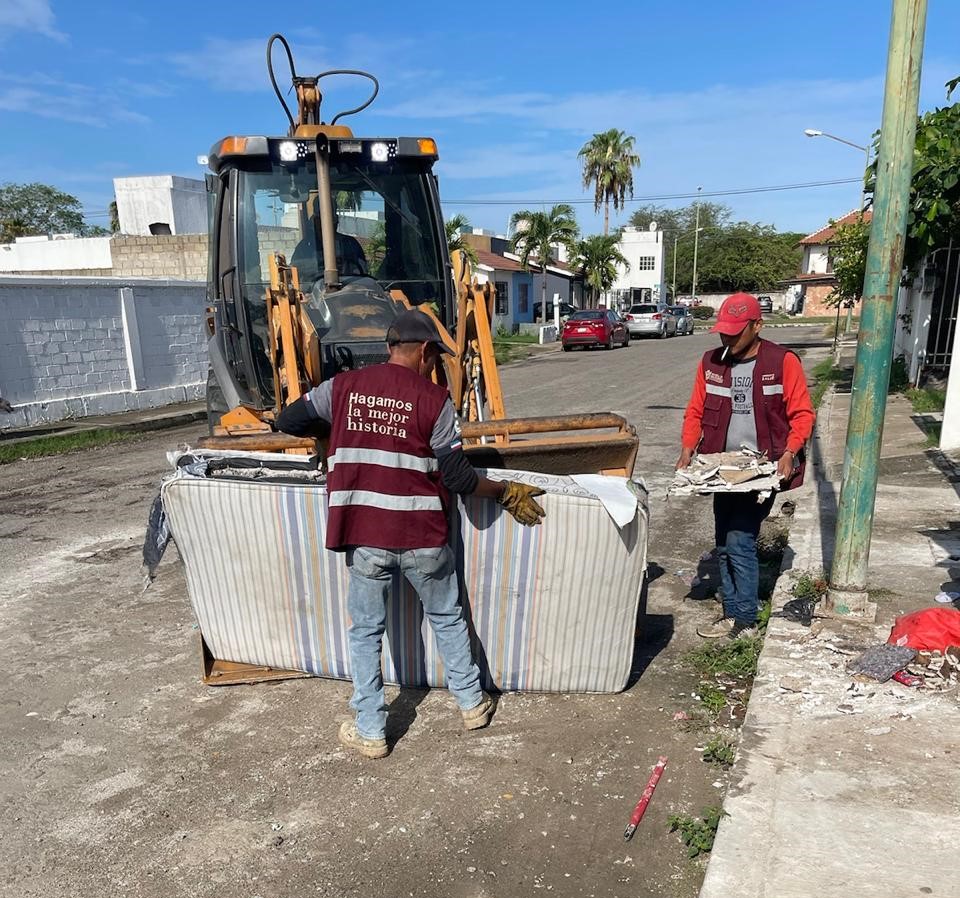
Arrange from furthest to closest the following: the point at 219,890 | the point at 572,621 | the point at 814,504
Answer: the point at 814,504 < the point at 572,621 < the point at 219,890

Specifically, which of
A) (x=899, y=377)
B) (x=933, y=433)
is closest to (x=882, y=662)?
(x=933, y=433)

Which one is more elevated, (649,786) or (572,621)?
(572,621)

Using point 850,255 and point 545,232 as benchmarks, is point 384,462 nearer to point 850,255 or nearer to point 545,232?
point 850,255

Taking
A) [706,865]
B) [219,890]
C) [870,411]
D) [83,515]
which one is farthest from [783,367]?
[83,515]

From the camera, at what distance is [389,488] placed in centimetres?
328

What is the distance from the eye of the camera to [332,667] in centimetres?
398

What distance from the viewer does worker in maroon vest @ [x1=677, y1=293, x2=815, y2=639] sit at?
13.3 feet

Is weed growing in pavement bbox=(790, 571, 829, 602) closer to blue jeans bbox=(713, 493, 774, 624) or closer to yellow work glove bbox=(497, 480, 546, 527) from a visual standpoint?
blue jeans bbox=(713, 493, 774, 624)

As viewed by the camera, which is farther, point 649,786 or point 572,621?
point 572,621

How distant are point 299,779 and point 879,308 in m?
3.49

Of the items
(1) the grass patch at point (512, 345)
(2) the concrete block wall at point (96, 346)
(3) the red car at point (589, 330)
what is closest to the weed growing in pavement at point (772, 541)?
(2) the concrete block wall at point (96, 346)

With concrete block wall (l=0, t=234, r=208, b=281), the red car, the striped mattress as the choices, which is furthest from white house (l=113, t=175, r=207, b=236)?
the striped mattress

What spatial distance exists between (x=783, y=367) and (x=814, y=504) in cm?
305

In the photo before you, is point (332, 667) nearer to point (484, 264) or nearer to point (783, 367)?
point (783, 367)
